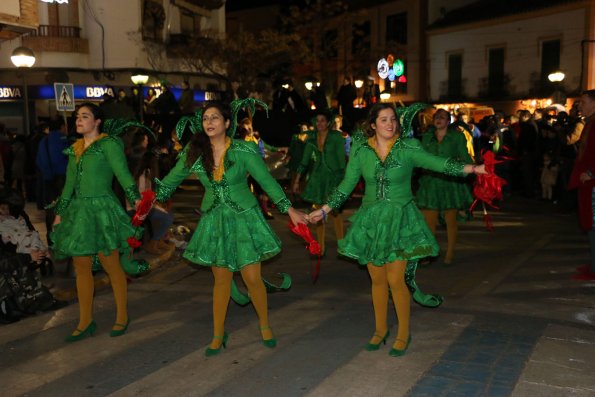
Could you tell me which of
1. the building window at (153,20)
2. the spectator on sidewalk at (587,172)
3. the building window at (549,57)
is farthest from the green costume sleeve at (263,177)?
the building window at (549,57)

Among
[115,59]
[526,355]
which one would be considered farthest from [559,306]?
[115,59]

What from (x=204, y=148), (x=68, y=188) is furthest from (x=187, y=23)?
(x=204, y=148)

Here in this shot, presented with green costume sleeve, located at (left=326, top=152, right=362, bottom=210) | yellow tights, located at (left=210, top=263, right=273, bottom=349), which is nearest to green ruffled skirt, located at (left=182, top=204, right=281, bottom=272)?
yellow tights, located at (left=210, top=263, right=273, bottom=349)

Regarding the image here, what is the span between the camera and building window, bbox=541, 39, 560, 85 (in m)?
36.4

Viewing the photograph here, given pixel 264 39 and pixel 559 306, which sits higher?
pixel 264 39

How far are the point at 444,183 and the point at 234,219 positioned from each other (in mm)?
4100

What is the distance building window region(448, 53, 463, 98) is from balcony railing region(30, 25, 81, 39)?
24.6 meters

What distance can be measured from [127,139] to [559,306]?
8831mm

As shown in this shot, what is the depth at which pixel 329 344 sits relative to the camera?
566 cm

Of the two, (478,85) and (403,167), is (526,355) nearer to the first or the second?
(403,167)

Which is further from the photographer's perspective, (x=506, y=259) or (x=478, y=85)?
(x=478, y=85)

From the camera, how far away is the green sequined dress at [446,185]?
8516 millimetres

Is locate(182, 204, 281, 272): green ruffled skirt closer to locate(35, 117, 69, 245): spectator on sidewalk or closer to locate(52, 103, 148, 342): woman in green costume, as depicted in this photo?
locate(52, 103, 148, 342): woman in green costume

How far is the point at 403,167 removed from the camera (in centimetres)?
532
